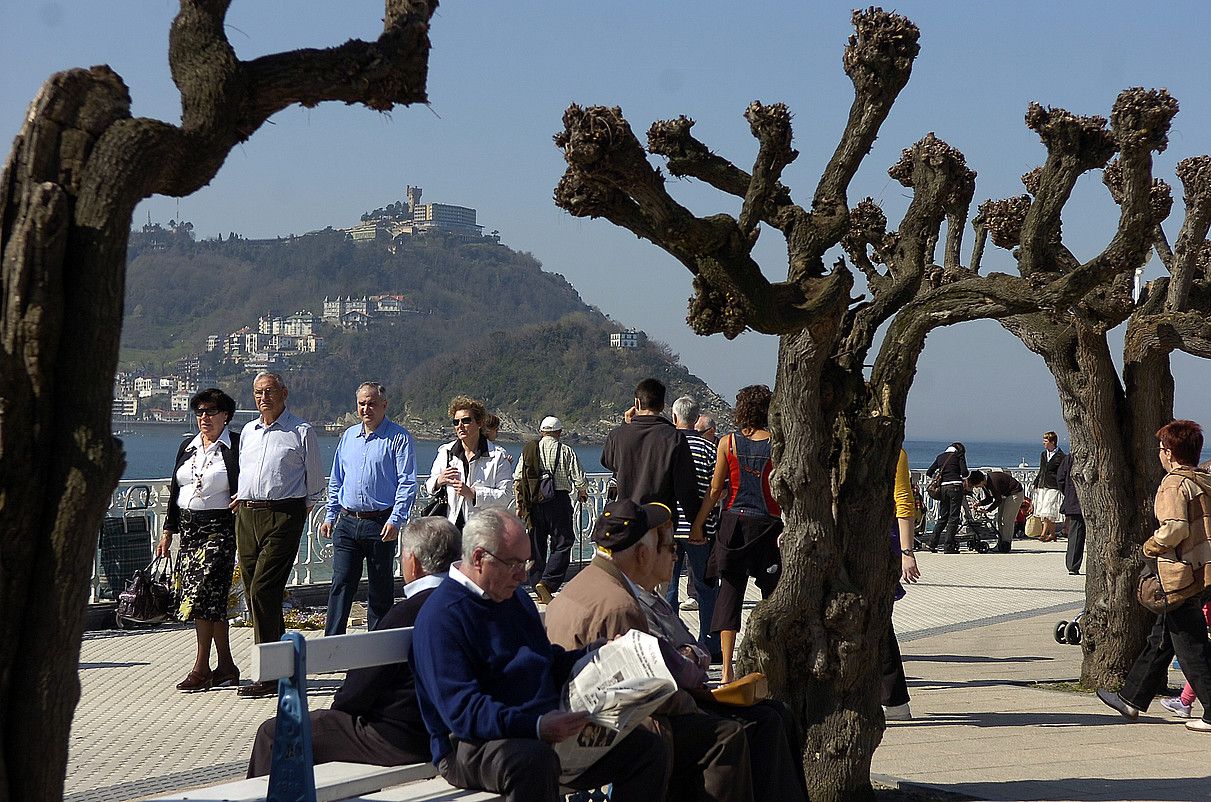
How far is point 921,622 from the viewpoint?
12961mm

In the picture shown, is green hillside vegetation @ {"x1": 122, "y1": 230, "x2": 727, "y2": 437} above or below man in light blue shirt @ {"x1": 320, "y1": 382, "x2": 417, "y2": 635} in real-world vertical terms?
above

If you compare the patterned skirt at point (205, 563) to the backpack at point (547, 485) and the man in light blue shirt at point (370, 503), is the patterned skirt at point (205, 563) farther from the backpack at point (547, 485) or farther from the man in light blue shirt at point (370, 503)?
the backpack at point (547, 485)

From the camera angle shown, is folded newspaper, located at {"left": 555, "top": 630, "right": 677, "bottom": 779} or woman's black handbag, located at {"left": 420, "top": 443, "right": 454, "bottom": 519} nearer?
folded newspaper, located at {"left": 555, "top": 630, "right": 677, "bottom": 779}

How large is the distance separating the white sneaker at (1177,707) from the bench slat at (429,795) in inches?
205

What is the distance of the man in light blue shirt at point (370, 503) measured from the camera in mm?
9078

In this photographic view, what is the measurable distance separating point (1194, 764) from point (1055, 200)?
3.12 meters

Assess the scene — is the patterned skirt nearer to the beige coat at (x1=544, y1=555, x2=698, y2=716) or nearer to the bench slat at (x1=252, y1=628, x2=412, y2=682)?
the beige coat at (x1=544, y1=555, x2=698, y2=716)

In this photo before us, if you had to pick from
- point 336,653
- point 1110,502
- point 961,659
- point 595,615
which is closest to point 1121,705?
point 1110,502

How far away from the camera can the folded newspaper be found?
4266mm

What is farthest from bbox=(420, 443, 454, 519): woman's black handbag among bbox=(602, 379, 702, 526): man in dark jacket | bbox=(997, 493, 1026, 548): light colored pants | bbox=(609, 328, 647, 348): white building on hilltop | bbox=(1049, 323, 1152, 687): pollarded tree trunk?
bbox=(609, 328, 647, 348): white building on hilltop

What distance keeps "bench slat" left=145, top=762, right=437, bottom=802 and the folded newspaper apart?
517 mm

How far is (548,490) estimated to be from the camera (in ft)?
42.2

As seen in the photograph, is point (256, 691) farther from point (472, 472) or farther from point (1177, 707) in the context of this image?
point (1177, 707)

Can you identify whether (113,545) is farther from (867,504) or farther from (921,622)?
(867,504)
